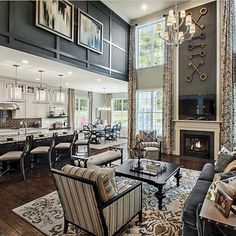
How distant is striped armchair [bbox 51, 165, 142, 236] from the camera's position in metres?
1.87

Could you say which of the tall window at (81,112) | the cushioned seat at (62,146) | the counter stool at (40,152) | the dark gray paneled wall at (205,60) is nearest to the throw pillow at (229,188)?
the counter stool at (40,152)

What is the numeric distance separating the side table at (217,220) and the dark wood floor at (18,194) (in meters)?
1.96

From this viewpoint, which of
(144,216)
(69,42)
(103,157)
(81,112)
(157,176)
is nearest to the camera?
(144,216)

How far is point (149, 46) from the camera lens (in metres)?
7.96

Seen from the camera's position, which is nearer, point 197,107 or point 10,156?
point 10,156

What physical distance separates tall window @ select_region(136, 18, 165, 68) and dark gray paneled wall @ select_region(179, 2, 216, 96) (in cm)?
110

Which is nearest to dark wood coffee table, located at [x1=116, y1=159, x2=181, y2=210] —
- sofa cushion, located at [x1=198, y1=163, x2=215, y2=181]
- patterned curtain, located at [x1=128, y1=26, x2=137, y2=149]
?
sofa cushion, located at [x1=198, y1=163, x2=215, y2=181]

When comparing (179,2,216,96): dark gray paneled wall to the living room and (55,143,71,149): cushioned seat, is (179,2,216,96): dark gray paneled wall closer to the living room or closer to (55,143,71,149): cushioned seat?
the living room

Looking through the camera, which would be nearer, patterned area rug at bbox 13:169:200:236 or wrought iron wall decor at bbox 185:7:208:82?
patterned area rug at bbox 13:169:200:236

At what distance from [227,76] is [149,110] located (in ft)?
10.3

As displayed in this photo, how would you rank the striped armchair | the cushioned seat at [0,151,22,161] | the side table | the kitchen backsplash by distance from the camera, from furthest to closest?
the kitchen backsplash → the cushioned seat at [0,151,22,161] → the striped armchair → the side table

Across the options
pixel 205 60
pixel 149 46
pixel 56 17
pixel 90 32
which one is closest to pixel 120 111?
pixel 149 46

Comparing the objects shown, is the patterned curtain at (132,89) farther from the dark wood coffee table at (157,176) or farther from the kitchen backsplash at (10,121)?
the kitchen backsplash at (10,121)

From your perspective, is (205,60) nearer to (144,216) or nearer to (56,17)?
(56,17)
